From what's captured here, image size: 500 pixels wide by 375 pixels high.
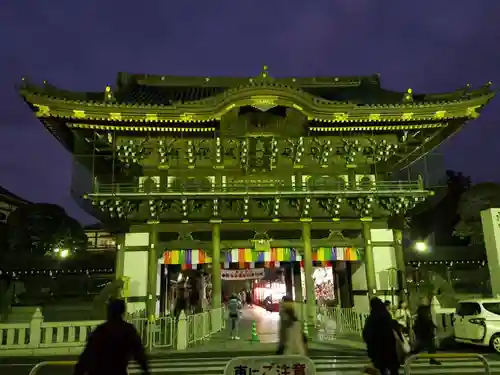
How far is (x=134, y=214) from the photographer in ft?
66.4

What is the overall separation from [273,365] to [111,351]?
272 centimetres

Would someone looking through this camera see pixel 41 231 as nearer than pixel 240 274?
No

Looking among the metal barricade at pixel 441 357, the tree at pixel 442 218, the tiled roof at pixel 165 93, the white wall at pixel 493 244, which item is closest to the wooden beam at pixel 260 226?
the white wall at pixel 493 244

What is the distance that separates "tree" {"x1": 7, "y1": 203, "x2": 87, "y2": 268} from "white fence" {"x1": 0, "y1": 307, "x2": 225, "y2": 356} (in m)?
10.2

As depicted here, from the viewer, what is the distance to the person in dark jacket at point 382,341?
6918 millimetres

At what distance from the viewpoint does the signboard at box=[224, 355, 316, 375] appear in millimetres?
6305

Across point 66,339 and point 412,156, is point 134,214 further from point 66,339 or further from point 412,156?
point 412,156

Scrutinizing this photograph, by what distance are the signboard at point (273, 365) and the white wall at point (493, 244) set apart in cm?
1462

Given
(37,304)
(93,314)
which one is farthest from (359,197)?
(37,304)

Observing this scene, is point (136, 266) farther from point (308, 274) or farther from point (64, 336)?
point (308, 274)

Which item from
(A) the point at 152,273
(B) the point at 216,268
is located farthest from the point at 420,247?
(A) the point at 152,273

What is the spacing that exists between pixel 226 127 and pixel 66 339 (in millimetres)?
11555

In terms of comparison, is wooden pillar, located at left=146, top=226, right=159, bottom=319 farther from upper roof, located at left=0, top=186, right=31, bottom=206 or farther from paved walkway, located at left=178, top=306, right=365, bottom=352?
upper roof, located at left=0, top=186, right=31, bottom=206

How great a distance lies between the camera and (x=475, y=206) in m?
26.0
